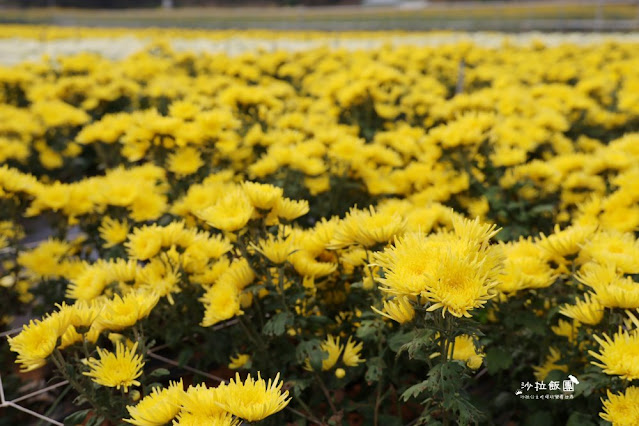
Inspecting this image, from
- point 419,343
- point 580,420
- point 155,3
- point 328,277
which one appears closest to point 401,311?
point 419,343

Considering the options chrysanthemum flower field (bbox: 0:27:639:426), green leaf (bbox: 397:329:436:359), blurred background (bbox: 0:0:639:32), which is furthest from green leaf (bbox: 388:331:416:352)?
blurred background (bbox: 0:0:639:32)

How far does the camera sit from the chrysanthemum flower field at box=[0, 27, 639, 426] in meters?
1.29

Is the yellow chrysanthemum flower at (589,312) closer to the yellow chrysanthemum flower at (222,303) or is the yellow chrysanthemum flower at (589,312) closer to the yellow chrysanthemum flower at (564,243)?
the yellow chrysanthemum flower at (564,243)

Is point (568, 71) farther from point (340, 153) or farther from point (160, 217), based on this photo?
point (160, 217)

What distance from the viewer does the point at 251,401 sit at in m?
1.11

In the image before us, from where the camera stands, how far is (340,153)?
2725mm

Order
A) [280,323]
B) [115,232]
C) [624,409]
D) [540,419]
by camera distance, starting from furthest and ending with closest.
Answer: [115,232] < [540,419] < [280,323] < [624,409]

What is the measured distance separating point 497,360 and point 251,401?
1.05 m

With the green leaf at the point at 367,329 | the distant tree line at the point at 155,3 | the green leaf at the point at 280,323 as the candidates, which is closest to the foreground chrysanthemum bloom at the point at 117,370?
the green leaf at the point at 280,323

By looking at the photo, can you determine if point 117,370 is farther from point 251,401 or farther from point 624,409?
point 624,409

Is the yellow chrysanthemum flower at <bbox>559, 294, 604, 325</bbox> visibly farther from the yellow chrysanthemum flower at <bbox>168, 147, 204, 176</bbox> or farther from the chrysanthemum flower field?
the yellow chrysanthemum flower at <bbox>168, 147, 204, 176</bbox>

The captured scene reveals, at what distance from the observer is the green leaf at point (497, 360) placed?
1800mm

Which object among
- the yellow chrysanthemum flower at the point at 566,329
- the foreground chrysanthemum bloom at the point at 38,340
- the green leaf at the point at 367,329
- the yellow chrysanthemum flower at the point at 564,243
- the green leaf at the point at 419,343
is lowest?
the yellow chrysanthemum flower at the point at 566,329

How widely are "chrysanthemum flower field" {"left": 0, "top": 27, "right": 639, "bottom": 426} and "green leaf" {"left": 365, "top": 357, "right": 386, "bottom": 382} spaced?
12mm
